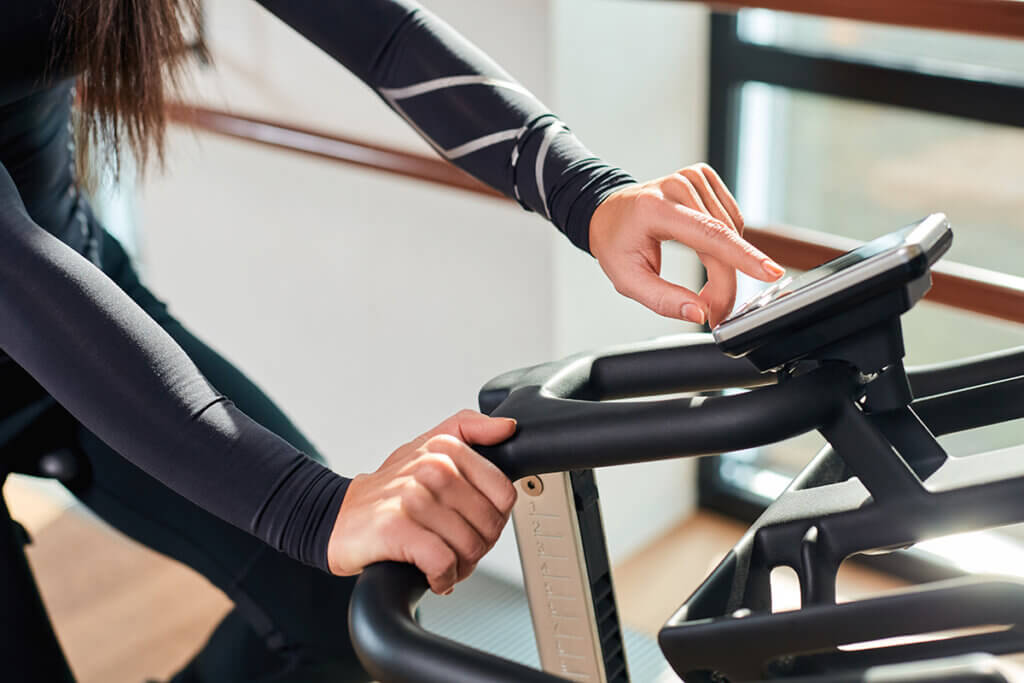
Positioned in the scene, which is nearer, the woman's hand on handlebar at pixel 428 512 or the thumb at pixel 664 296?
the woman's hand on handlebar at pixel 428 512

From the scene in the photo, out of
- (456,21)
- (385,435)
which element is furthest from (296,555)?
(385,435)

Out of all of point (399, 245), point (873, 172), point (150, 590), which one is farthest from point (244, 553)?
point (873, 172)

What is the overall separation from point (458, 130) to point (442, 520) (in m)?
0.45

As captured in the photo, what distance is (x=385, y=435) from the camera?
2107mm

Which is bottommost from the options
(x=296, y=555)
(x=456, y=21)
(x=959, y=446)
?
(x=959, y=446)

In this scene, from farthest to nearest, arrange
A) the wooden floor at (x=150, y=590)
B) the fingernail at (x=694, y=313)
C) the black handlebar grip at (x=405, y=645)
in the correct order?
the wooden floor at (x=150, y=590)
the fingernail at (x=694, y=313)
the black handlebar grip at (x=405, y=645)

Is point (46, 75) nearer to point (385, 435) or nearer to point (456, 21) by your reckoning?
point (456, 21)

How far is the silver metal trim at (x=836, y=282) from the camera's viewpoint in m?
0.60

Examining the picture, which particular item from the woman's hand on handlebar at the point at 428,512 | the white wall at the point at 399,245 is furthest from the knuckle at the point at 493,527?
the white wall at the point at 399,245

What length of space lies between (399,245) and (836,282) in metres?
1.38

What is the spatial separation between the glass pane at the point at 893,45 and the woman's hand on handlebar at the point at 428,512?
3.74 feet

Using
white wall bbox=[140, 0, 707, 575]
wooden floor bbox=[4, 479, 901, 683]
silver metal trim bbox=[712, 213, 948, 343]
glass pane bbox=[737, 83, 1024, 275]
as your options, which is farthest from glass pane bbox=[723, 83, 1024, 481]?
silver metal trim bbox=[712, 213, 948, 343]

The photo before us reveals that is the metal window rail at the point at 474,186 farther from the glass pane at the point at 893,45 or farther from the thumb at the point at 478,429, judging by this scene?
the thumb at the point at 478,429

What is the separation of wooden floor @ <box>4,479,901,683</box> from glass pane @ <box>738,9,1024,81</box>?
32.7 inches
